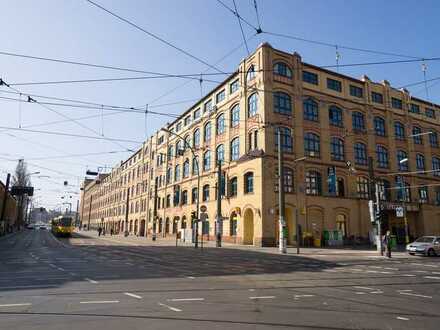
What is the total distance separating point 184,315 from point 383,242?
79.9 feet

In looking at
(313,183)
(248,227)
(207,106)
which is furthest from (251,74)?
(248,227)

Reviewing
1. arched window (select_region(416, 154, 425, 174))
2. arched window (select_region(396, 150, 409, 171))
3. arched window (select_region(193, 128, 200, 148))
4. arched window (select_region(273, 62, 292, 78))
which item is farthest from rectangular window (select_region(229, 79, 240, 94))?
arched window (select_region(416, 154, 425, 174))

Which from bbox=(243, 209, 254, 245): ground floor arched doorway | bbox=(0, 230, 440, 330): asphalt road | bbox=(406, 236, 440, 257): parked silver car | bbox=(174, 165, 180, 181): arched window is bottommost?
bbox=(0, 230, 440, 330): asphalt road

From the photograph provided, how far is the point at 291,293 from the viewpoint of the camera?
995cm

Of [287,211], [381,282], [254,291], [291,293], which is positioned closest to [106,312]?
[254,291]

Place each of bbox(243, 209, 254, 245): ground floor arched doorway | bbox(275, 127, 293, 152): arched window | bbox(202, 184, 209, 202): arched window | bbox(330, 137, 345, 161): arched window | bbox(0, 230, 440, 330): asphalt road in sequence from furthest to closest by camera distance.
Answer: bbox(202, 184, 209, 202): arched window → bbox(330, 137, 345, 161): arched window → bbox(275, 127, 293, 152): arched window → bbox(243, 209, 254, 245): ground floor arched doorway → bbox(0, 230, 440, 330): asphalt road

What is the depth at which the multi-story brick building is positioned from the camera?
117ft

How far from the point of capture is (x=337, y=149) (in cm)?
4000

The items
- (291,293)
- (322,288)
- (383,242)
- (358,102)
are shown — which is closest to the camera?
(291,293)

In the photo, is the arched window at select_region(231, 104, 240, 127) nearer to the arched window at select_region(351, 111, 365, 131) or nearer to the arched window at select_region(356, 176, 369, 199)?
the arched window at select_region(351, 111, 365, 131)

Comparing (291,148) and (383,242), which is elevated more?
(291,148)

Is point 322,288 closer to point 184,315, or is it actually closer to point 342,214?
point 184,315

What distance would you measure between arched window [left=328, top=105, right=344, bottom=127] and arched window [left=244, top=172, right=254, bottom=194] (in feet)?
37.7

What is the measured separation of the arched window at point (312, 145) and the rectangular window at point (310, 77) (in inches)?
232
